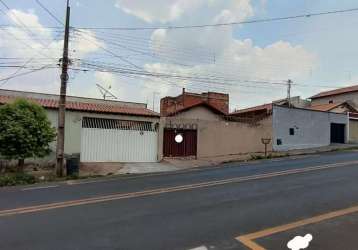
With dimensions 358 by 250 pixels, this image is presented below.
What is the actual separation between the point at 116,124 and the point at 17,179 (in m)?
8.50

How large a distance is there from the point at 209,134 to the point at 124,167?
7643 mm

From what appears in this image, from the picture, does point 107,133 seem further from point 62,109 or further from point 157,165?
point 62,109

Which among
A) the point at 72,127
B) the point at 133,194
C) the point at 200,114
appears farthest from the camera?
the point at 200,114

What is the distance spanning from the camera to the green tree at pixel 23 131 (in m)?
18.5

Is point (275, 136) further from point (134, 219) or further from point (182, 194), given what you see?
point (134, 219)

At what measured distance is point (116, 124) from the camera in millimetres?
24625

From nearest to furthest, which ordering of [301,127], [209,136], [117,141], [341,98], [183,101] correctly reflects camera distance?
[117,141] → [209,136] → [301,127] → [183,101] → [341,98]

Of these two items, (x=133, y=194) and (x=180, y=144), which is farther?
(x=180, y=144)

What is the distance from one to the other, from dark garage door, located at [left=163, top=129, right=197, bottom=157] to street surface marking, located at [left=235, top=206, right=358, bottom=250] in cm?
1739

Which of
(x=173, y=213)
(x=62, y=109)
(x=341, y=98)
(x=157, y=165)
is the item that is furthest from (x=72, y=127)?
(x=341, y=98)

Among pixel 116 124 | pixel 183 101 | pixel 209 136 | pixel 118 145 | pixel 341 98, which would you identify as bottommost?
pixel 118 145

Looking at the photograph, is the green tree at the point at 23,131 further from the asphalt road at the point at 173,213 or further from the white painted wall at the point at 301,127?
the white painted wall at the point at 301,127

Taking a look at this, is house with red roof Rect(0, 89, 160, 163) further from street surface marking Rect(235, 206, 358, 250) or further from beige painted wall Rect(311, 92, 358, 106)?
beige painted wall Rect(311, 92, 358, 106)

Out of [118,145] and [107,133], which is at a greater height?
[107,133]
